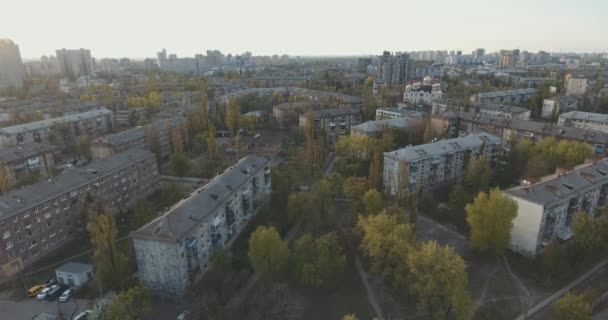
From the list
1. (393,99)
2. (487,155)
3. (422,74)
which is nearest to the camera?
(487,155)

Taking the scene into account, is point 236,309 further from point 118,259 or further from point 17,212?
point 17,212

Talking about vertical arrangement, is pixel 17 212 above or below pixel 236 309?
above

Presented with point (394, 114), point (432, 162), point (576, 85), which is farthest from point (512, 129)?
point (576, 85)

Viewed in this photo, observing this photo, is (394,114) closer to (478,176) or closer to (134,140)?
(478,176)

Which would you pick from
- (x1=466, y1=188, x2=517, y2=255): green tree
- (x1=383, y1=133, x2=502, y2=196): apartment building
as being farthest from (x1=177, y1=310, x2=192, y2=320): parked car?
(x1=383, y1=133, x2=502, y2=196): apartment building

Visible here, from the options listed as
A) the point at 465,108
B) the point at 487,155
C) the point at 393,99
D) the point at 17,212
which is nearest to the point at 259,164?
the point at 17,212

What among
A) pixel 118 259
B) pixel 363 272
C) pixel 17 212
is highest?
pixel 17 212
